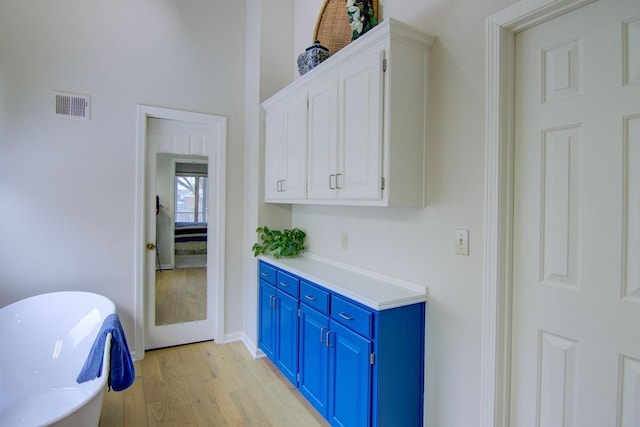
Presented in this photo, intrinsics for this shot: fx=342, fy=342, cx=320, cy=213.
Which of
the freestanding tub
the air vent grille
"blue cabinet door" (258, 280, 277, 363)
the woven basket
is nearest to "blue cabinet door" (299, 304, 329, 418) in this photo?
"blue cabinet door" (258, 280, 277, 363)

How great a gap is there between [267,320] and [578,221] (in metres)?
2.37

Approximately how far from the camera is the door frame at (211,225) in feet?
10.2

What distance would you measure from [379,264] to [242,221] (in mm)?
1821

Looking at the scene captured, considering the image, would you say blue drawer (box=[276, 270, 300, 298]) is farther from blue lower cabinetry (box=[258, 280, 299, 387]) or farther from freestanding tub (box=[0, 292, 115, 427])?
freestanding tub (box=[0, 292, 115, 427])

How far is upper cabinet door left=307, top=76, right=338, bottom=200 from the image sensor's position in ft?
7.07

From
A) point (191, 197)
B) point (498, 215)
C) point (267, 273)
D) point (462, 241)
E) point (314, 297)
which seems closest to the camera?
point (498, 215)

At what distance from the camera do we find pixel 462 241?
168 centimetres

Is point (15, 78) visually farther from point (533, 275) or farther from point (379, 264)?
point (533, 275)

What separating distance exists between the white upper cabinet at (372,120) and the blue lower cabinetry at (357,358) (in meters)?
0.62

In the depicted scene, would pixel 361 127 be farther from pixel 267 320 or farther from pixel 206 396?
pixel 206 396

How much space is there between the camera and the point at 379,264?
2219 millimetres

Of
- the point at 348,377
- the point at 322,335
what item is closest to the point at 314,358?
the point at 322,335

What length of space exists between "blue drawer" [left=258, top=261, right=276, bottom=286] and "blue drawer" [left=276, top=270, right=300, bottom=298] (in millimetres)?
97

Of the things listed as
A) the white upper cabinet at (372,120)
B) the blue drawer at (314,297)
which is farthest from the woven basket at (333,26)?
the blue drawer at (314,297)
